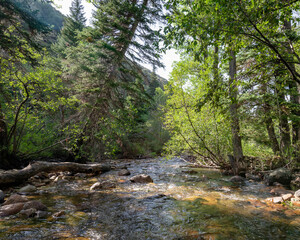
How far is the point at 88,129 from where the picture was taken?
1009 centimetres

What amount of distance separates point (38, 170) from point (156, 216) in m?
4.87

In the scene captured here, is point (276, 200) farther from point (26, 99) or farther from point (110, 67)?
point (110, 67)

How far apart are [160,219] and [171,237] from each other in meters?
0.71

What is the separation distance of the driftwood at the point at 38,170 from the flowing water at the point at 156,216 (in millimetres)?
917

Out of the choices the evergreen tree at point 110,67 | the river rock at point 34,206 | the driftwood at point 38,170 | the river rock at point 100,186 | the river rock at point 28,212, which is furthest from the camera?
the evergreen tree at point 110,67

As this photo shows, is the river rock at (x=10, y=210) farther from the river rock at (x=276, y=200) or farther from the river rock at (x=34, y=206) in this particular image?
the river rock at (x=276, y=200)

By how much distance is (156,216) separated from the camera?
11.6ft

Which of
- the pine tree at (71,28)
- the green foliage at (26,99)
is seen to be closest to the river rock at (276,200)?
the green foliage at (26,99)

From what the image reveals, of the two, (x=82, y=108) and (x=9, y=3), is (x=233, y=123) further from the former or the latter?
(x=9, y=3)

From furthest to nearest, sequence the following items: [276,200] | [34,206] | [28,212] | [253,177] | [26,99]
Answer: [253,177] < [26,99] < [276,200] < [34,206] < [28,212]

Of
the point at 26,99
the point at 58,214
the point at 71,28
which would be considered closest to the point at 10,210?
the point at 58,214

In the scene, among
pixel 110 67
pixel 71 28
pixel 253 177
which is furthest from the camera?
pixel 71 28

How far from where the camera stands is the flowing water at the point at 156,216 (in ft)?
9.07

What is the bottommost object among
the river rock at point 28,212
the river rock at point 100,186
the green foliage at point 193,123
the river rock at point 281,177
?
the river rock at point 100,186
